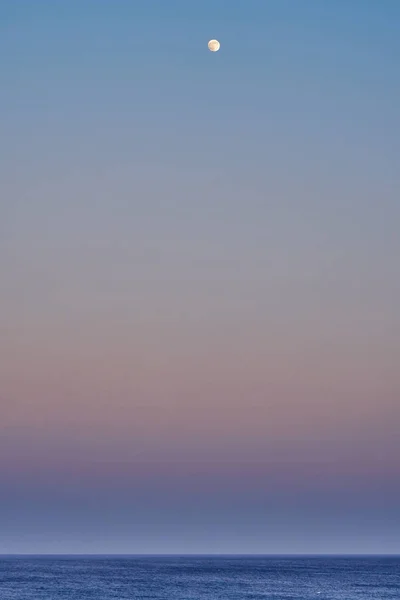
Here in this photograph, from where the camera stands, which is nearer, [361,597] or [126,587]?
[361,597]

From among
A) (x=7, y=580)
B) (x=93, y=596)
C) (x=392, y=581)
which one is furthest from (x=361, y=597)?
(x=7, y=580)

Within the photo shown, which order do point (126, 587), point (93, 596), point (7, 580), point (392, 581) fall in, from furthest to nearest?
point (392, 581) → point (7, 580) → point (126, 587) → point (93, 596)

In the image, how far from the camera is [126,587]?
143m

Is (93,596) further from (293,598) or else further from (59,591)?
(293,598)

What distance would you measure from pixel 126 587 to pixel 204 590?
14.7 meters

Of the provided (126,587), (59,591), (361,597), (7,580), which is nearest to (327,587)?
(361,597)

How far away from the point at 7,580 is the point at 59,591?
33846 mm

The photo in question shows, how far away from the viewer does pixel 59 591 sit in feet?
425

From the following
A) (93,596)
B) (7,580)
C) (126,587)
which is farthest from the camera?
(7,580)

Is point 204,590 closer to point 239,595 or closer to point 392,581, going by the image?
point 239,595

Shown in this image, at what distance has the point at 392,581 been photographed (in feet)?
570

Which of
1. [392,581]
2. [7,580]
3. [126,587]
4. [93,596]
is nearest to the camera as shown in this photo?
[93,596]

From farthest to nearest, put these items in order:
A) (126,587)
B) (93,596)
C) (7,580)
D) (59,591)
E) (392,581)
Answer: (392,581) → (7,580) → (126,587) → (59,591) → (93,596)

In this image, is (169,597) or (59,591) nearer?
(169,597)
